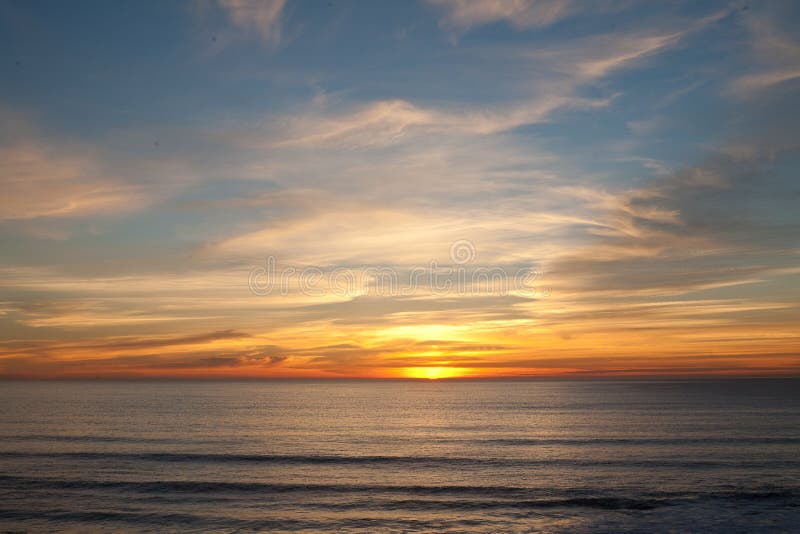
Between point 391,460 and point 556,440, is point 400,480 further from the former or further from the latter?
point 556,440

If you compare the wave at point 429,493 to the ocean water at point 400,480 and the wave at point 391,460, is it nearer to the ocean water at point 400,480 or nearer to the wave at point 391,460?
the ocean water at point 400,480

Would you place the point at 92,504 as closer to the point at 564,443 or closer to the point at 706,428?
the point at 564,443

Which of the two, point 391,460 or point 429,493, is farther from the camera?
point 391,460

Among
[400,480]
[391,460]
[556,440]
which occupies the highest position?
[400,480]

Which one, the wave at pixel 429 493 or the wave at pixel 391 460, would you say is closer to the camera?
the wave at pixel 429 493

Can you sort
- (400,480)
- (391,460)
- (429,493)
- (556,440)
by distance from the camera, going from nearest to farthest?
(429,493) → (400,480) → (391,460) → (556,440)

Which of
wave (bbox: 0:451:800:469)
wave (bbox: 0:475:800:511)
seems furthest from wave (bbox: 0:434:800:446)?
wave (bbox: 0:475:800:511)

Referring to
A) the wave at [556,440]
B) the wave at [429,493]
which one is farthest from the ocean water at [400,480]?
the wave at [556,440]

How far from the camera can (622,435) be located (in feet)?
217

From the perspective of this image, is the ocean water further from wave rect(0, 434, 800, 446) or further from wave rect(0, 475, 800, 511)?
wave rect(0, 434, 800, 446)

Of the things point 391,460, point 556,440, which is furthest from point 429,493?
point 556,440

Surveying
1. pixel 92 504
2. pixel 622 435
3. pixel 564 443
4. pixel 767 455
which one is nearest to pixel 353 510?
pixel 92 504

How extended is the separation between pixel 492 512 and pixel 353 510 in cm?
797

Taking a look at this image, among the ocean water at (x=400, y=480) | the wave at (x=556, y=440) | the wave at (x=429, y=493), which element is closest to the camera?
the ocean water at (x=400, y=480)
